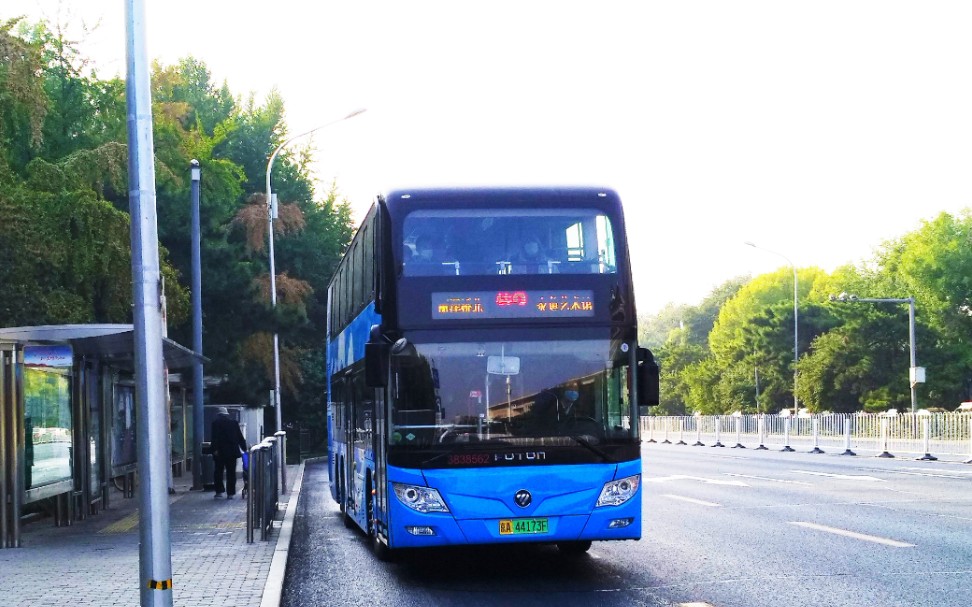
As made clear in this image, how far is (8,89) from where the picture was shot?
2303 centimetres

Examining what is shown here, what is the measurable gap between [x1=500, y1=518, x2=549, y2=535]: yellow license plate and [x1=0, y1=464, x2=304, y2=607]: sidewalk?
2.04 metres

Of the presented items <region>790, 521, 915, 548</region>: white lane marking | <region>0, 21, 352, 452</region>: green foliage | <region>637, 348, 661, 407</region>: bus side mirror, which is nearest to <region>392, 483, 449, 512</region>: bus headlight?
<region>637, 348, 661, 407</region>: bus side mirror

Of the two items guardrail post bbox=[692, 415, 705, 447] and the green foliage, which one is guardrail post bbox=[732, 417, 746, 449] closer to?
guardrail post bbox=[692, 415, 705, 447]

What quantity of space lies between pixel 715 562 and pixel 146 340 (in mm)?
6651

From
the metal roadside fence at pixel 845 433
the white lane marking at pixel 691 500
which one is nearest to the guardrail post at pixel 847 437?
the metal roadside fence at pixel 845 433

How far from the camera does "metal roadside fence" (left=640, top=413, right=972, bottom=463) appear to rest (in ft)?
118

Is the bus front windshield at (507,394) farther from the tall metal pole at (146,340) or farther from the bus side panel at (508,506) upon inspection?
the tall metal pole at (146,340)

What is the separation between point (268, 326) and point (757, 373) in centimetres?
7017

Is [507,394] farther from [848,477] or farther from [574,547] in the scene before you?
[848,477]

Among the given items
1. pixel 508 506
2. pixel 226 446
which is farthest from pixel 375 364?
pixel 226 446

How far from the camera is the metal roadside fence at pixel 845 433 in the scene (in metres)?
35.8

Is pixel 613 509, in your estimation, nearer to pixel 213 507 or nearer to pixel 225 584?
pixel 225 584

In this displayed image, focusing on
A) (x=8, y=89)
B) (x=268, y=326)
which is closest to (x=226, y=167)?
(x=268, y=326)

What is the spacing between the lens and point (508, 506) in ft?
39.1
